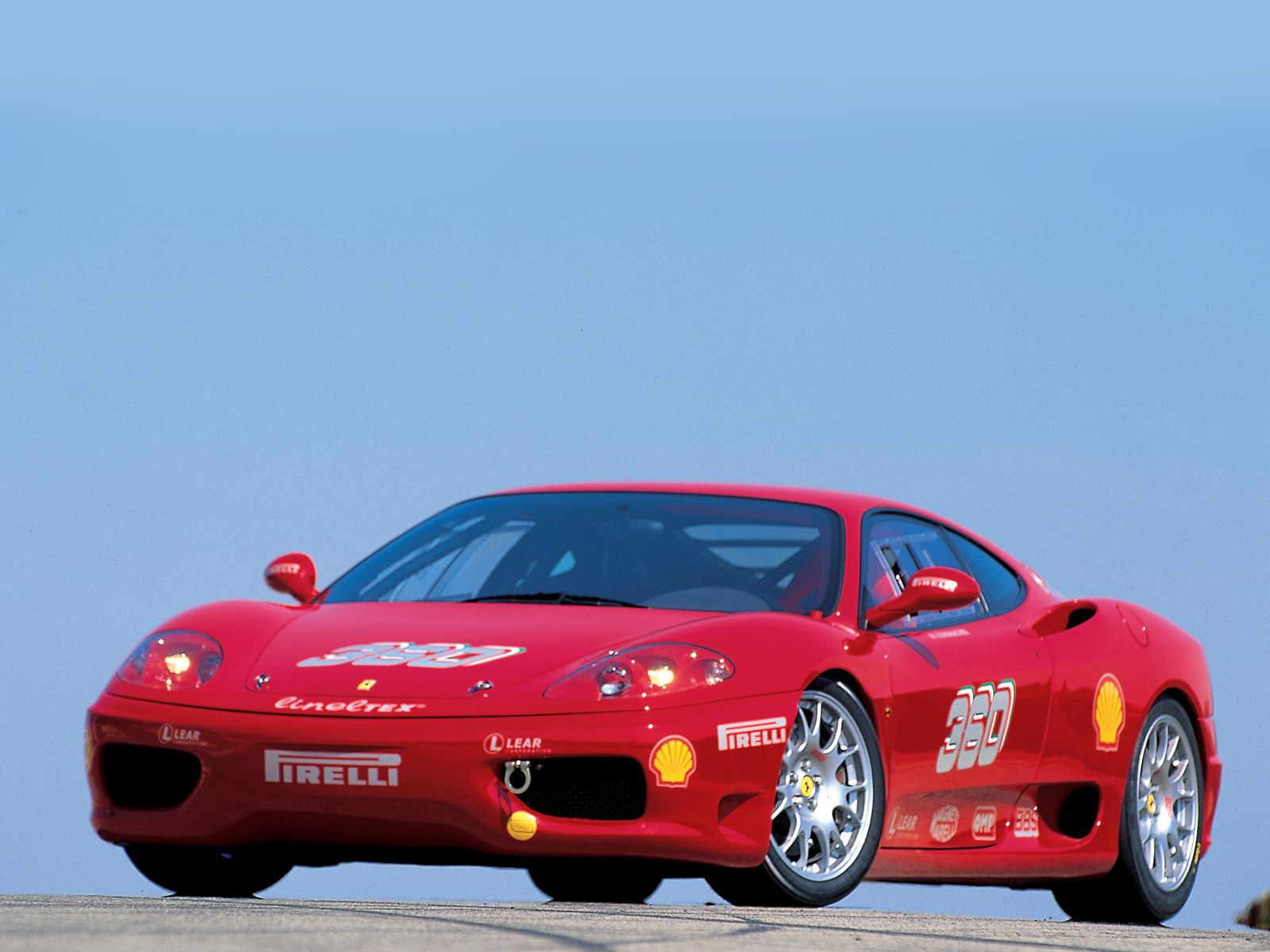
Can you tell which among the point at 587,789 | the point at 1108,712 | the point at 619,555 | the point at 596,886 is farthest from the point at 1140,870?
the point at 587,789

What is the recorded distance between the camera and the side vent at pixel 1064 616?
7566 mm

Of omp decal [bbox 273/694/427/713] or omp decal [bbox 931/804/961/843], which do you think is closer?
omp decal [bbox 273/694/427/713]

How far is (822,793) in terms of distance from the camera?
617cm

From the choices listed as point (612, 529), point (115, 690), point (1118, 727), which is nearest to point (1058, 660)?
point (1118, 727)

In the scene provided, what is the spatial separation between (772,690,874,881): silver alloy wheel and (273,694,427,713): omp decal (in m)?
1.02

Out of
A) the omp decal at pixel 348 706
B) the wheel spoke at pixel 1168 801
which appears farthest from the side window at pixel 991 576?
the omp decal at pixel 348 706

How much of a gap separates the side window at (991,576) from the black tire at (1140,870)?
63cm

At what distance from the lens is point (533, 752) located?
572 centimetres

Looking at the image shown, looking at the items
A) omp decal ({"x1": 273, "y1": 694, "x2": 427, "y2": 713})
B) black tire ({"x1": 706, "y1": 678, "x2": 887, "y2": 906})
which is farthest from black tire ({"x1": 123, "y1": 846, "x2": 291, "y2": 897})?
black tire ({"x1": 706, "y1": 678, "x2": 887, "y2": 906})

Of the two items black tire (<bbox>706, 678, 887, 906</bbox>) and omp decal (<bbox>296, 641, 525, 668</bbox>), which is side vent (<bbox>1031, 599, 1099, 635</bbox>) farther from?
omp decal (<bbox>296, 641, 525, 668</bbox>)

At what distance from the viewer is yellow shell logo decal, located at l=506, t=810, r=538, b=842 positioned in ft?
18.8

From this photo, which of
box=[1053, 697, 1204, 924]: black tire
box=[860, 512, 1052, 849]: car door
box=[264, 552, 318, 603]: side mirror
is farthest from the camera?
box=[1053, 697, 1204, 924]: black tire

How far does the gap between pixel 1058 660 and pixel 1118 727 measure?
1.19 ft

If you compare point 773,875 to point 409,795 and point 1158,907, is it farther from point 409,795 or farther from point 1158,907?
point 1158,907
